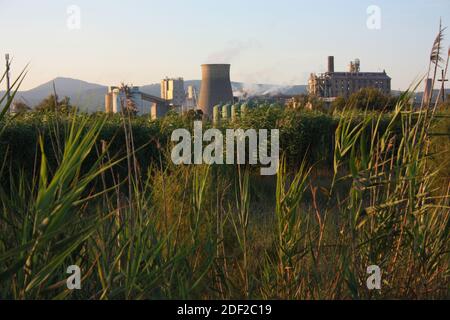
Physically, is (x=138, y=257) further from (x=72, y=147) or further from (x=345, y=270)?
(x=345, y=270)

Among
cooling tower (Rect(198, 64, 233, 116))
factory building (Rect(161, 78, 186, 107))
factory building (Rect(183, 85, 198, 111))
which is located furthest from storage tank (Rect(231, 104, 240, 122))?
cooling tower (Rect(198, 64, 233, 116))

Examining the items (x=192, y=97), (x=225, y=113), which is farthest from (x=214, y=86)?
(x=192, y=97)

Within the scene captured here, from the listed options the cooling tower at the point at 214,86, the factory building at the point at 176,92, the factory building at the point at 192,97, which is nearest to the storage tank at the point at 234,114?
the factory building at the point at 176,92

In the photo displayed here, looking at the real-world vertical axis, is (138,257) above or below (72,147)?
below

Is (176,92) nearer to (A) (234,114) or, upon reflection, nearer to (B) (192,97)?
(A) (234,114)

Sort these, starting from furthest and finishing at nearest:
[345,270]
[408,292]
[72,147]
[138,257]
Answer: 1. [408,292]
2. [345,270]
3. [138,257]
4. [72,147]

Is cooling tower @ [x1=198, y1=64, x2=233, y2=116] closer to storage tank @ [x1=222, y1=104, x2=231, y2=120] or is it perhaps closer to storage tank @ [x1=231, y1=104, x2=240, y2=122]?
storage tank @ [x1=222, y1=104, x2=231, y2=120]

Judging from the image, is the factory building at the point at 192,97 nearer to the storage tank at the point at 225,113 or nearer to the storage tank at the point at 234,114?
the storage tank at the point at 234,114

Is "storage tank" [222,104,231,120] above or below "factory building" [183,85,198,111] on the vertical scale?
below
